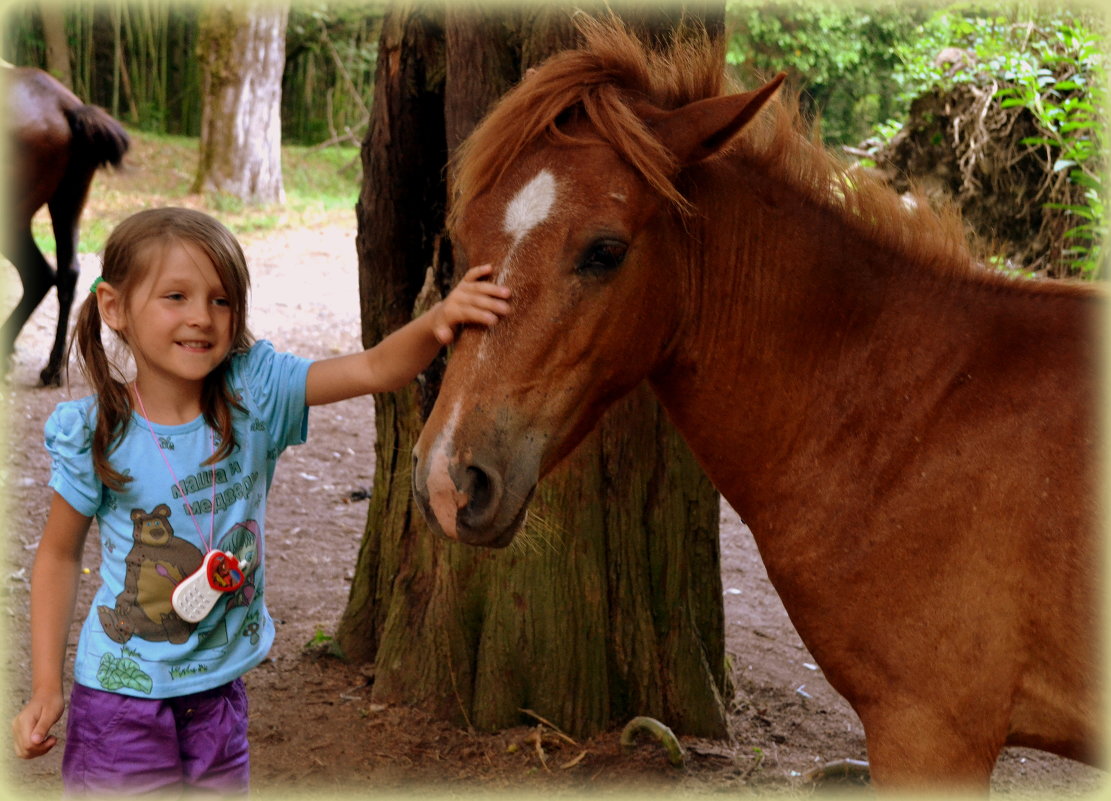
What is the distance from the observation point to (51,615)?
2299 millimetres

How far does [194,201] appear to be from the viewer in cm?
1507

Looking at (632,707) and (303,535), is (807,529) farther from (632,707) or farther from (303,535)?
(303,535)

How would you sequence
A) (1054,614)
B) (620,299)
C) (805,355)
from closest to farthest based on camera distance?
(1054,614), (620,299), (805,355)

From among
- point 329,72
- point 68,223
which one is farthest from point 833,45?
point 329,72

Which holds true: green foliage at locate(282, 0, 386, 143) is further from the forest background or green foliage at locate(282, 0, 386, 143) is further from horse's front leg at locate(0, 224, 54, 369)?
horse's front leg at locate(0, 224, 54, 369)

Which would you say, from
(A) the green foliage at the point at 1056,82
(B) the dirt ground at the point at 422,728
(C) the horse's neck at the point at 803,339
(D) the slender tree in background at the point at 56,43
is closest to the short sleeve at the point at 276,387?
(C) the horse's neck at the point at 803,339

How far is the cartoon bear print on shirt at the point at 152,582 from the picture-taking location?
2293 mm

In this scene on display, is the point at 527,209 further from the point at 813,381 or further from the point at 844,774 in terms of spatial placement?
the point at 844,774

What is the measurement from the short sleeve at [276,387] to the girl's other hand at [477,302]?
556 millimetres

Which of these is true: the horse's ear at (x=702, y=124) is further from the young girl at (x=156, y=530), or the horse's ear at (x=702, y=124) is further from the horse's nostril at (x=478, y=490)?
the horse's nostril at (x=478, y=490)

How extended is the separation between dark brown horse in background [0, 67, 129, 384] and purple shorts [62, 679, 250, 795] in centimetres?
594

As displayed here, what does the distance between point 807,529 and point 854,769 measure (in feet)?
4.22

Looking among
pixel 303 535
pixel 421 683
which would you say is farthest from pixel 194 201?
pixel 421 683

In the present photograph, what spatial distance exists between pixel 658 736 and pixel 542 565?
0.69 metres
